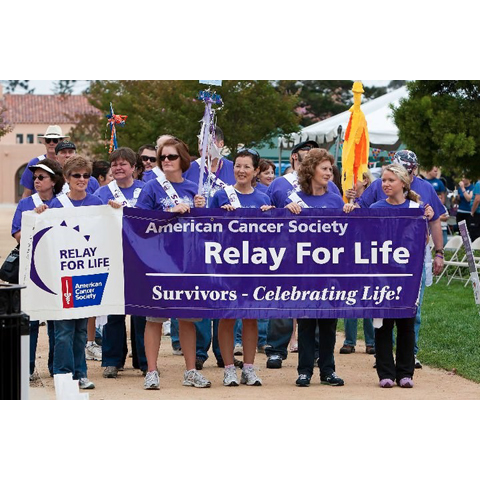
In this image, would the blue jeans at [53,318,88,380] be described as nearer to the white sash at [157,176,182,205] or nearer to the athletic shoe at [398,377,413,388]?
the white sash at [157,176,182,205]

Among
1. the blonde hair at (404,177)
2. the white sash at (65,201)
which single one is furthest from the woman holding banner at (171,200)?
the blonde hair at (404,177)

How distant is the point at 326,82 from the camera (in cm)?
6719

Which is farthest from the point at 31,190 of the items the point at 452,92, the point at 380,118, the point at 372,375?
the point at 380,118

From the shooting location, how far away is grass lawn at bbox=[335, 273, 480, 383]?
35.9 feet

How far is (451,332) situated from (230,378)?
4.46m

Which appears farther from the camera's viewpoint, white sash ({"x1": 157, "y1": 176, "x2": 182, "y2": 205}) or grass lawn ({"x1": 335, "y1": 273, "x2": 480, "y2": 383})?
grass lawn ({"x1": 335, "y1": 273, "x2": 480, "y2": 383})

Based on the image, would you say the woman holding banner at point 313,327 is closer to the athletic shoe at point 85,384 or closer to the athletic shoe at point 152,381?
the athletic shoe at point 152,381

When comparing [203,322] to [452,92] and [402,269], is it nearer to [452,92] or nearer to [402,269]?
[402,269]

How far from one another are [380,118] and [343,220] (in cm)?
1730

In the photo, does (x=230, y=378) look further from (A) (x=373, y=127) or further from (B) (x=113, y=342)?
(A) (x=373, y=127)

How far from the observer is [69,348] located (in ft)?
30.5

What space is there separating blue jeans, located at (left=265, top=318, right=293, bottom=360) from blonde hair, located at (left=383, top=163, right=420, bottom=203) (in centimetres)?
191

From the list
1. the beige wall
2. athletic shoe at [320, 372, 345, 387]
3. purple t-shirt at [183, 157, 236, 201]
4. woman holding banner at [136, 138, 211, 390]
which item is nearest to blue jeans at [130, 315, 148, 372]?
woman holding banner at [136, 138, 211, 390]

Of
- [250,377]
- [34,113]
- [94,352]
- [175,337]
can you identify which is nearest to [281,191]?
[250,377]
